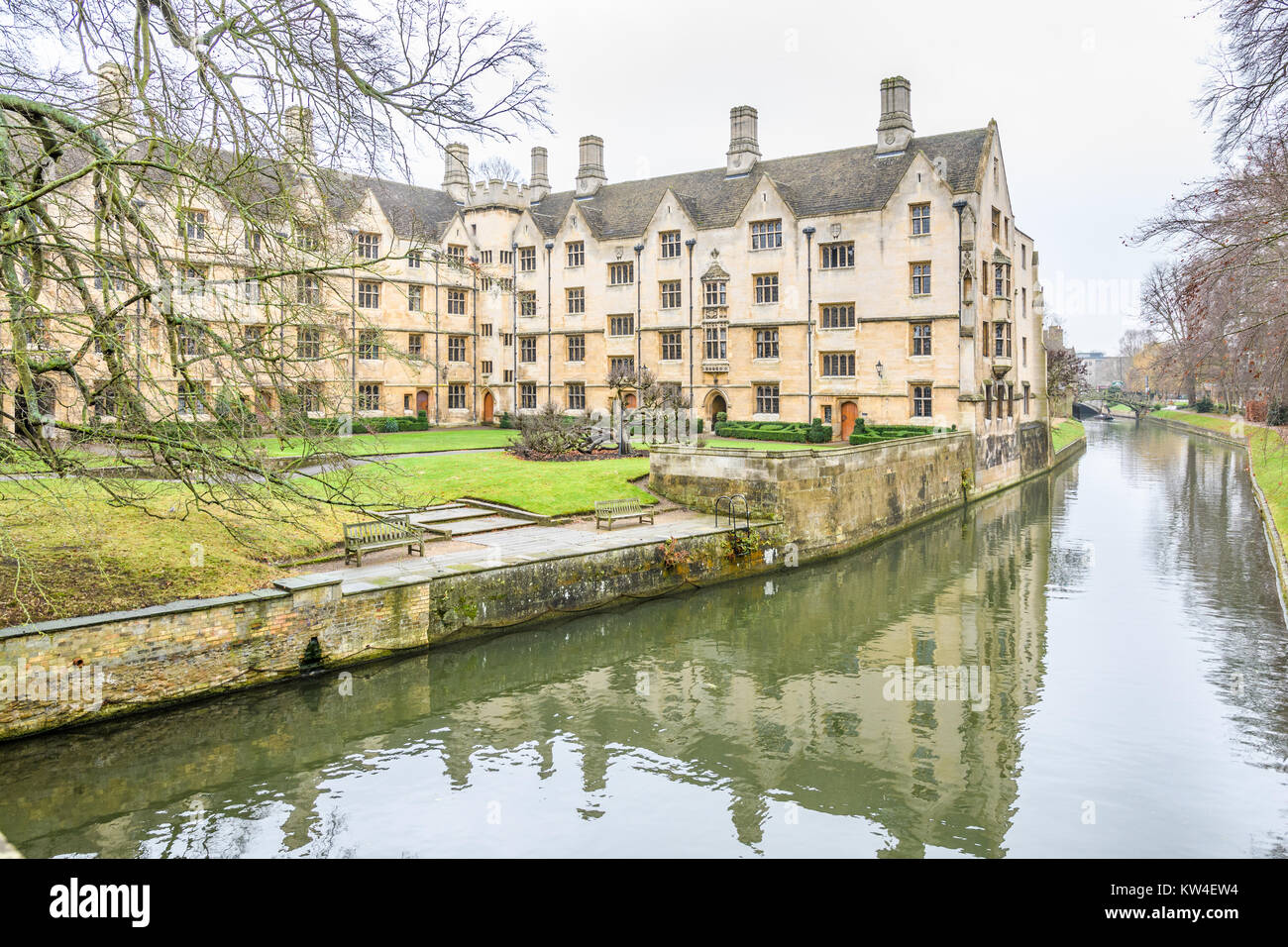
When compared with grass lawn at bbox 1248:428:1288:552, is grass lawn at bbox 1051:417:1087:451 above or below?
above

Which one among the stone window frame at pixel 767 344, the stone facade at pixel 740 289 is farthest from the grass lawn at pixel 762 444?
the stone window frame at pixel 767 344

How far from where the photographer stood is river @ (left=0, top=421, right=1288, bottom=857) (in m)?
9.36

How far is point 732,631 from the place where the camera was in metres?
17.5

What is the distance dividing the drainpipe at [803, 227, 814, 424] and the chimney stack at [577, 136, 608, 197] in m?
13.9

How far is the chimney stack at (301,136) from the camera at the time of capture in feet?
32.0

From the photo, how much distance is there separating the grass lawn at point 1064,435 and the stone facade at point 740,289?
8.67 m

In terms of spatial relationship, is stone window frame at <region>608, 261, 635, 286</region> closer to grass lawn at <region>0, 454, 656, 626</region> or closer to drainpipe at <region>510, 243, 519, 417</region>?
drainpipe at <region>510, 243, 519, 417</region>

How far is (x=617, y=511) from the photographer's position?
21.5 m

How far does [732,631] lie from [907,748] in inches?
243

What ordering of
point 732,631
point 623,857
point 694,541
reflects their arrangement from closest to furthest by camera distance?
point 623,857, point 732,631, point 694,541

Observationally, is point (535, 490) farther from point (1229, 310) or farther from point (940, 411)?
point (940, 411)

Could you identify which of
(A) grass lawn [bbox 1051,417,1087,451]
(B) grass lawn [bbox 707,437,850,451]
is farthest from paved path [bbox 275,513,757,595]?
(A) grass lawn [bbox 1051,417,1087,451]

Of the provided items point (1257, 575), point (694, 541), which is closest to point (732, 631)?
point (694, 541)

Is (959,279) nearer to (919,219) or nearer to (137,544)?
(919,219)
